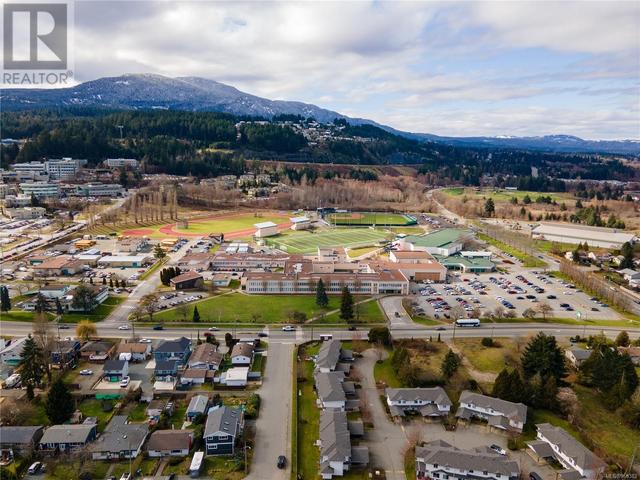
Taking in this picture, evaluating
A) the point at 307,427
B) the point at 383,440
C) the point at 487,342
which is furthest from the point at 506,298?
the point at 307,427

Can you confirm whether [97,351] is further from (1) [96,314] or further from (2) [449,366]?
(2) [449,366]

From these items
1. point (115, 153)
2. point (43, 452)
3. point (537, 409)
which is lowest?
point (43, 452)

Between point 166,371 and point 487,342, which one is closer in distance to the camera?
point 166,371

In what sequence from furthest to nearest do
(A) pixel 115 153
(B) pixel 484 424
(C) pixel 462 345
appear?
(A) pixel 115 153 → (C) pixel 462 345 → (B) pixel 484 424

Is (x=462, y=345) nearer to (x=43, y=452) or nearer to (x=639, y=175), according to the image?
(x=43, y=452)

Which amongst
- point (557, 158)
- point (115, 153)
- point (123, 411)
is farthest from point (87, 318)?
point (557, 158)

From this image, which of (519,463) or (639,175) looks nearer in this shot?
(519,463)

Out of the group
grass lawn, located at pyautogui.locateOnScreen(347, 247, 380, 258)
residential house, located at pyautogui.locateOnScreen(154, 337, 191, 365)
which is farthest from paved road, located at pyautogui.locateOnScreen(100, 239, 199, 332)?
grass lawn, located at pyautogui.locateOnScreen(347, 247, 380, 258)

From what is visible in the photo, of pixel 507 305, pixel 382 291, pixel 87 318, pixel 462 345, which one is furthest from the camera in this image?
pixel 382 291
